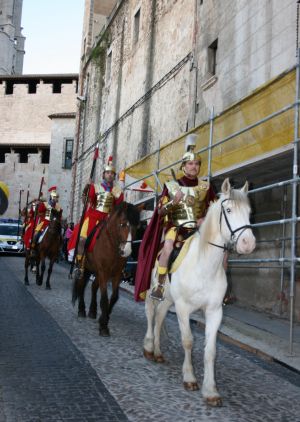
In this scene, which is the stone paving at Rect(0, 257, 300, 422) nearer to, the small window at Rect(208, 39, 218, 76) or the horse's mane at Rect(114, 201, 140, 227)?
the horse's mane at Rect(114, 201, 140, 227)

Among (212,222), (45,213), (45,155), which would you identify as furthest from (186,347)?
(45,155)

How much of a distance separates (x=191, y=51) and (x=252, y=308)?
875 centimetres

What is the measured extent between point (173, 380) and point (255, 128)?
458 cm

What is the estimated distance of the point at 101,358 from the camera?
5270mm

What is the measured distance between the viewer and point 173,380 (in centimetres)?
460

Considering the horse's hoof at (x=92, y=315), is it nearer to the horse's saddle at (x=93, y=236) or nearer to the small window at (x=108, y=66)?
the horse's saddle at (x=93, y=236)

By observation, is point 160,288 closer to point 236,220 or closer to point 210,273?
point 210,273

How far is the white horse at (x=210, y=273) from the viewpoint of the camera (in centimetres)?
402

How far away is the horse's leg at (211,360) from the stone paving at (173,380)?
9 centimetres

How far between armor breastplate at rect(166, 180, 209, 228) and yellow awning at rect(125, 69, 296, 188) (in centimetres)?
217

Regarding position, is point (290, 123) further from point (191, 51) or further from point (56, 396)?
point (191, 51)

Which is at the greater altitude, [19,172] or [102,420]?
[19,172]

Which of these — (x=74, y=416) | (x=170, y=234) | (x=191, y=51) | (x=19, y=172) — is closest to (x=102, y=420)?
(x=74, y=416)

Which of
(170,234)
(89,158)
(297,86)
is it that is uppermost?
(89,158)
